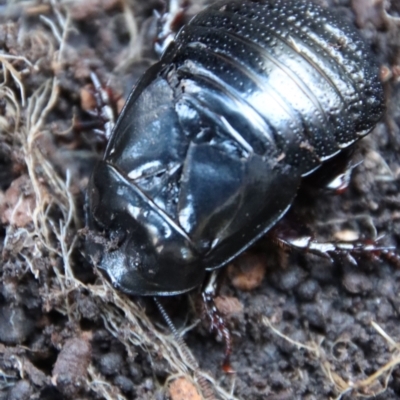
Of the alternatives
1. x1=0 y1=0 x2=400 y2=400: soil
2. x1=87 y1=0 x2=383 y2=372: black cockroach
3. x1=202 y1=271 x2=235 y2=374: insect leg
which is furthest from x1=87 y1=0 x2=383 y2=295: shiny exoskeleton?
x1=0 y1=0 x2=400 y2=400: soil

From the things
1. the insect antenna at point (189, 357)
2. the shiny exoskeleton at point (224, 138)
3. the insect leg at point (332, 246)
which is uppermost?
the shiny exoskeleton at point (224, 138)

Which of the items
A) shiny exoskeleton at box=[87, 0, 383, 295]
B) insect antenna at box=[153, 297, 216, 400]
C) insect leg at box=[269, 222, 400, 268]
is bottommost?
insect antenna at box=[153, 297, 216, 400]

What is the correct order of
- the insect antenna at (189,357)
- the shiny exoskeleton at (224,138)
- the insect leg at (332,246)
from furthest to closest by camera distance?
the insect leg at (332,246) → the insect antenna at (189,357) → the shiny exoskeleton at (224,138)

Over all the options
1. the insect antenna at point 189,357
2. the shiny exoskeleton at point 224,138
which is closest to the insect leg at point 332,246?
the shiny exoskeleton at point 224,138

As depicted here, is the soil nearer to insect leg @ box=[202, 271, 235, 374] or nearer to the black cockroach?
insect leg @ box=[202, 271, 235, 374]

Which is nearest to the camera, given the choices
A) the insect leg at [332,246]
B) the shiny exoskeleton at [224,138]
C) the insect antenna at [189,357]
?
the shiny exoskeleton at [224,138]

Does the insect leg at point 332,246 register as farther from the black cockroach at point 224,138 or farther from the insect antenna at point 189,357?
the insect antenna at point 189,357

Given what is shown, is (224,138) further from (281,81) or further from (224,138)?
(281,81)
